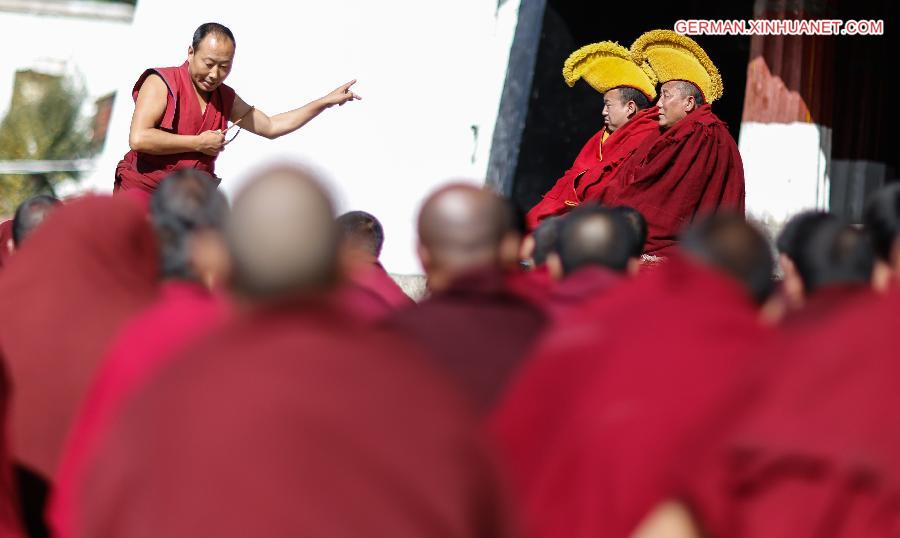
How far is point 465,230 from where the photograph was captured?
3896 millimetres

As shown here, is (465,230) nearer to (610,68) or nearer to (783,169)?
(610,68)

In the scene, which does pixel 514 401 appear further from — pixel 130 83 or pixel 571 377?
pixel 130 83

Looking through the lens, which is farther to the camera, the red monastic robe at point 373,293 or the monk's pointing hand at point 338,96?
the monk's pointing hand at point 338,96

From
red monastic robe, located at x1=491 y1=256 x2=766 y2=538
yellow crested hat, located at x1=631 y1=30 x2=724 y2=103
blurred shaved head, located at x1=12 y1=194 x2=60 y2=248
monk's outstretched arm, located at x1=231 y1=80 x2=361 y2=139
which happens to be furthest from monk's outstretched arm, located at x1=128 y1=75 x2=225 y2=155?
red monastic robe, located at x1=491 y1=256 x2=766 y2=538

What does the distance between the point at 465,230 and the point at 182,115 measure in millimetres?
3936

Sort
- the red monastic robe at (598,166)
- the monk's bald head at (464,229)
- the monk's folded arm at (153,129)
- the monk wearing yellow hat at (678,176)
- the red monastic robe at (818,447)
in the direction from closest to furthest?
the red monastic robe at (818,447) → the monk's bald head at (464,229) → the monk's folded arm at (153,129) → the monk wearing yellow hat at (678,176) → the red monastic robe at (598,166)

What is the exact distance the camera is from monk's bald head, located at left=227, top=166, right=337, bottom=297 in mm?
2514

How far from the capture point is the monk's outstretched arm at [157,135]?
24.2ft

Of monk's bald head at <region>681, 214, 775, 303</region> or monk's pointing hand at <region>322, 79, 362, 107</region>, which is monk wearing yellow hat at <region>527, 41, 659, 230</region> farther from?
monk's bald head at <region>681, 214, 775, 303</region>

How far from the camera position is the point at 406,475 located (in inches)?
96.7

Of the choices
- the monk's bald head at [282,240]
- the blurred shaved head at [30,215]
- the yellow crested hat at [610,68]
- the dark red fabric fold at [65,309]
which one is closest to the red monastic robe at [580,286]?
the dark red fabric fold at [65,309]

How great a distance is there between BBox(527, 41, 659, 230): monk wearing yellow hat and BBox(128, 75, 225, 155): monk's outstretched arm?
79.2 inches

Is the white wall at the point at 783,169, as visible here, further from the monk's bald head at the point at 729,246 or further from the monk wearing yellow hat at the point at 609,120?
the monk's bald head at the point at 729,246

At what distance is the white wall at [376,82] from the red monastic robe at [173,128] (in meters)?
3.13
